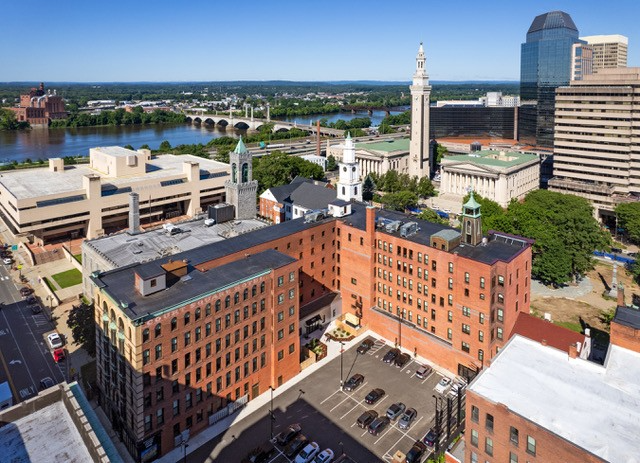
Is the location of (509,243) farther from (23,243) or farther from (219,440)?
(23,243)

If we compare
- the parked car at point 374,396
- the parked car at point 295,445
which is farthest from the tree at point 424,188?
the parked car at point 295,445

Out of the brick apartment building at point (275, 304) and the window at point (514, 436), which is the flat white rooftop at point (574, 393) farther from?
the brick apartment building at point (275, 304)

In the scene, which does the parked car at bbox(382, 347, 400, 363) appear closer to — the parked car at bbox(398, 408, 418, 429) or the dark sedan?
the dark sedan

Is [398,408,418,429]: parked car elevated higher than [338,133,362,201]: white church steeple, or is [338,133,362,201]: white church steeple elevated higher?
[338,133,362,201]: white church steeple

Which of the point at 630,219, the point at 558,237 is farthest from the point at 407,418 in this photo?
the point at 630,219

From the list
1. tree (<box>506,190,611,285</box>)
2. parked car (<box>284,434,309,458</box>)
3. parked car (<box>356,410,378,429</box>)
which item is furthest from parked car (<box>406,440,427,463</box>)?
tree (<box>506,190,611,285</box>)
